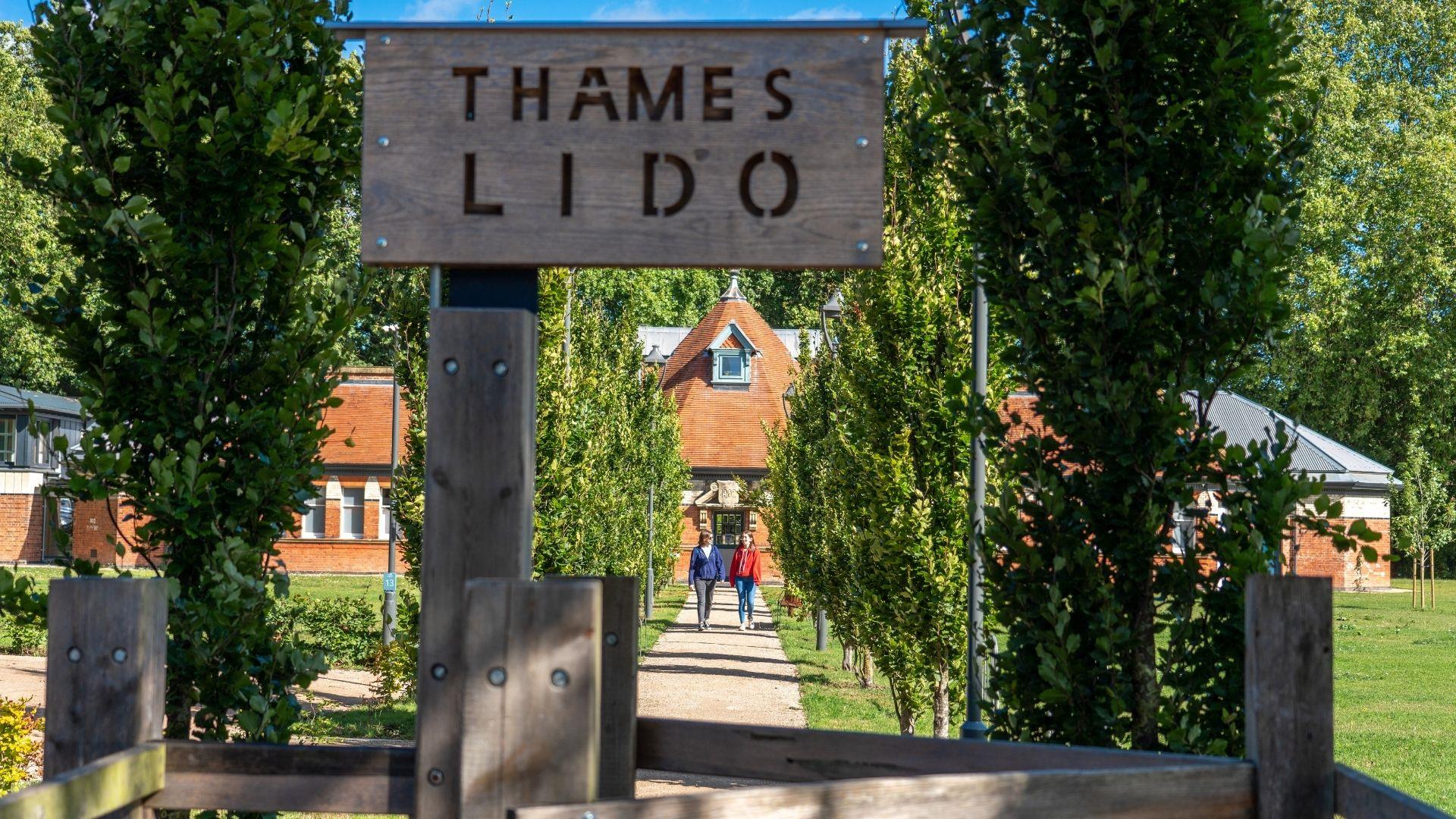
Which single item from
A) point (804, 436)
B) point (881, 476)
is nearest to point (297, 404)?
point (881, 476)

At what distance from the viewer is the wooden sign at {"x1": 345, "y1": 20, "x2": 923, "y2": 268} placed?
3066 millimetres

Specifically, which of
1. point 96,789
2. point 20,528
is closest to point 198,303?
point 96,789

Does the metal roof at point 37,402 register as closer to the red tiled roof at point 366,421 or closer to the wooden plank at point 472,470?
the red tiled roof at point 366,421

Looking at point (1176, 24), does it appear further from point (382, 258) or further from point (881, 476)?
point (881, 476)

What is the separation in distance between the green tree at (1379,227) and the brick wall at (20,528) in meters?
40.2

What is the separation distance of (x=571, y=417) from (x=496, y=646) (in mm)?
12220

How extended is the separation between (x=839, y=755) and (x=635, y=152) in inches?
57.7

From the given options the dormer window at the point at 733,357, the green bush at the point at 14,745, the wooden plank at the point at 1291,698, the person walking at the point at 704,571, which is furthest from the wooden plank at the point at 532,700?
the dormer window at the point at 733,357

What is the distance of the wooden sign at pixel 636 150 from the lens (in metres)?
3.07

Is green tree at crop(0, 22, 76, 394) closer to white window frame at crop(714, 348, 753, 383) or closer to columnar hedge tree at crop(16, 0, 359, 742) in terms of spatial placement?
white window frame at crop(714, 348, 753, 383)

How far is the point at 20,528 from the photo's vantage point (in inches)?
1890

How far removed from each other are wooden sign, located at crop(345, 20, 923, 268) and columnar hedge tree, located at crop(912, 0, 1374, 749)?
2022mm

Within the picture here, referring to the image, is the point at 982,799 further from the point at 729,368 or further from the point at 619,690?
the point at 729,368

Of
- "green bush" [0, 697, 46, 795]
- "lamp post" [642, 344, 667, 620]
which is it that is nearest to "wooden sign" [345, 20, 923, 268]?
"green bush" [0, 697, 46, 795]
